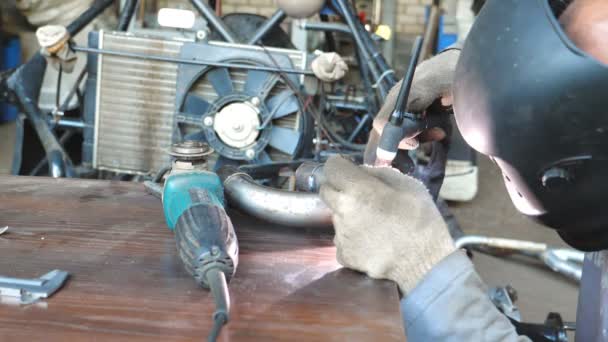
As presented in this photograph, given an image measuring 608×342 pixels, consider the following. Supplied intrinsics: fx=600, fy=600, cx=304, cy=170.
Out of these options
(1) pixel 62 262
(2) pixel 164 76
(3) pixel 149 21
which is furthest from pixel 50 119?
(1) pixel 62 262

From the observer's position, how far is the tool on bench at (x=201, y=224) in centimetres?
62

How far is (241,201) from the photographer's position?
0.90 meters

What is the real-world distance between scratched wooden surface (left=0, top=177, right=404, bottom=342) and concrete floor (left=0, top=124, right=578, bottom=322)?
1866 mm

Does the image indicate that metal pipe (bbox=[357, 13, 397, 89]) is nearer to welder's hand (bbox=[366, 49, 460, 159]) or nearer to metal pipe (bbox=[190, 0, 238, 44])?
metal pipe (bbox=[190, 0, 238, 44])

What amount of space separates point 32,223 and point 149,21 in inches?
88.3

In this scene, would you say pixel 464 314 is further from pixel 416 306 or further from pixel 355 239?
A: pixel 355 239

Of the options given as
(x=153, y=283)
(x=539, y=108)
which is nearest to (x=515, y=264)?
(x=539, y=108)

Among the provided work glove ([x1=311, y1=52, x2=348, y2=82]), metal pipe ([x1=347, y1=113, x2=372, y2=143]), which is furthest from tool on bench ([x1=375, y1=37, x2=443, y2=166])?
metal pipe ([x1=347, y1=113, x2=372, y2=143])

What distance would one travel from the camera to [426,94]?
41.2 inches

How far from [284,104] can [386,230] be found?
139 cm

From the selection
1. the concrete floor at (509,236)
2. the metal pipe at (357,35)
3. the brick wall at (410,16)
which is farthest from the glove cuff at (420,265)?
the brick wall at (410,16)

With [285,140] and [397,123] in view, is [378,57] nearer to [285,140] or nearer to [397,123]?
[285,140]

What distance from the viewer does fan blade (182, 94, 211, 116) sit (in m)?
2.13

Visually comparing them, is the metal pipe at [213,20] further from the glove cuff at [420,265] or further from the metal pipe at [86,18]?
the glove cuff at [420,265]
